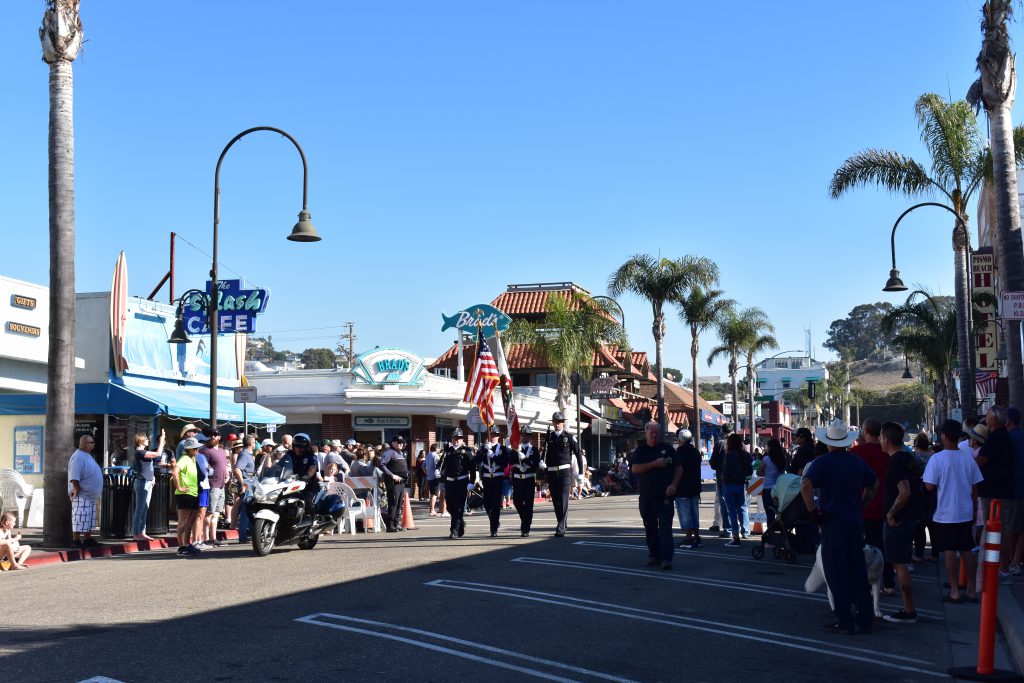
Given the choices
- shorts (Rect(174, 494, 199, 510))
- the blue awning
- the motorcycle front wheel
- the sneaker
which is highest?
the blue awning

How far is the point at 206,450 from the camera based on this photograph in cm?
1739

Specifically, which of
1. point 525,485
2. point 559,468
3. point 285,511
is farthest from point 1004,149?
point 285,511

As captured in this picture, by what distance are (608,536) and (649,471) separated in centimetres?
488

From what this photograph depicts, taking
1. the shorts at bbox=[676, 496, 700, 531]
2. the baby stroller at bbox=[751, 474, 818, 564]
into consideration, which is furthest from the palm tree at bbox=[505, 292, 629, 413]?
the baby stroller at bbox=[751, 474, 818, 564]

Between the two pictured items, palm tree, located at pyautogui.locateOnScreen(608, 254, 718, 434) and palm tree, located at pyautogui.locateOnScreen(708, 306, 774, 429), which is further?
palm tree, located at pyautogui.locateOnScreen(708, 306, 774, 429)

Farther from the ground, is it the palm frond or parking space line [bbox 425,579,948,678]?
the palm frond

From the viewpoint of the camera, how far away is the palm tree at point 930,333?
41750 mm

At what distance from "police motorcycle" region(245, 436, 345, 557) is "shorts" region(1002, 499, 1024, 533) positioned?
31.1 ft

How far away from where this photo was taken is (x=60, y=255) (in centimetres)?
1753

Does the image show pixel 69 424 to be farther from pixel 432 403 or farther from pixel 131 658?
pixel 432 403

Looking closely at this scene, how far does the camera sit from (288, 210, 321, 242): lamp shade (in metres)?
21.1

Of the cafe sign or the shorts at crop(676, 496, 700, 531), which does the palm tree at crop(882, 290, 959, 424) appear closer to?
the cafe sign

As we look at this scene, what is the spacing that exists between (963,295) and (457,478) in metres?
16.3

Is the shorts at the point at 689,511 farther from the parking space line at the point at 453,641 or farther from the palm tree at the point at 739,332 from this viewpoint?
the palm tree at the point at 739,332
